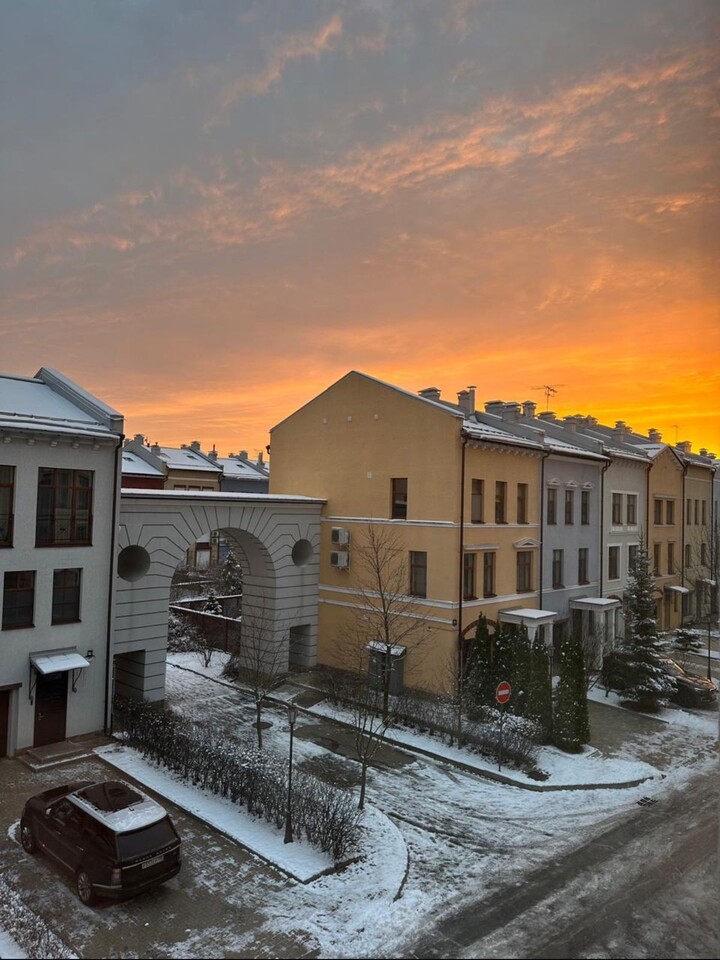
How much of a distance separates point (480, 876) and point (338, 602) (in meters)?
15.6

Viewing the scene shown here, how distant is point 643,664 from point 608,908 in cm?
1403

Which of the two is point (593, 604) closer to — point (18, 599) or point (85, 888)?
point (18, 599)

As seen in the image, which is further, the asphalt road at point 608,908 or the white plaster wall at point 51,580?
the white plaster wall at point 51,580

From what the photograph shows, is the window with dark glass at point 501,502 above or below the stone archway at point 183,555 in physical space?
above

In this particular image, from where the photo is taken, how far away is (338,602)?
2700 centimetres

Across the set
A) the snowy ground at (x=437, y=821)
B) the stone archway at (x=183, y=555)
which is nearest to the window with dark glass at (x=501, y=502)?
the stone archway at (x=183, y=555)

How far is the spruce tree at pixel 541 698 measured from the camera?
19.6 m

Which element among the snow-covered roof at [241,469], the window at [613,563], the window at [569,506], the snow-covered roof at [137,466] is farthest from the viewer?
the snow-covered roof at [241,469]

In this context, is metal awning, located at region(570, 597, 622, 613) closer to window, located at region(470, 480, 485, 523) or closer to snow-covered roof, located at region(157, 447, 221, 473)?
window, located at region(470, 480, 485, 523)

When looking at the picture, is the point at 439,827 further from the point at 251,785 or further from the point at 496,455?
the point at 496,455

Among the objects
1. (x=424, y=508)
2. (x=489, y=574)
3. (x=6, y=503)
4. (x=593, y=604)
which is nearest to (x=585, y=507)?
(x=593, y=604)

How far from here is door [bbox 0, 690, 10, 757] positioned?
17.1 meters

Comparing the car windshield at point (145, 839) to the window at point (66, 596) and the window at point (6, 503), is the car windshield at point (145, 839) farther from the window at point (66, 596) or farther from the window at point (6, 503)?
the window at point (6, 503)

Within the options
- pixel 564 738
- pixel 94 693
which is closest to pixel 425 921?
pixel 564 738
